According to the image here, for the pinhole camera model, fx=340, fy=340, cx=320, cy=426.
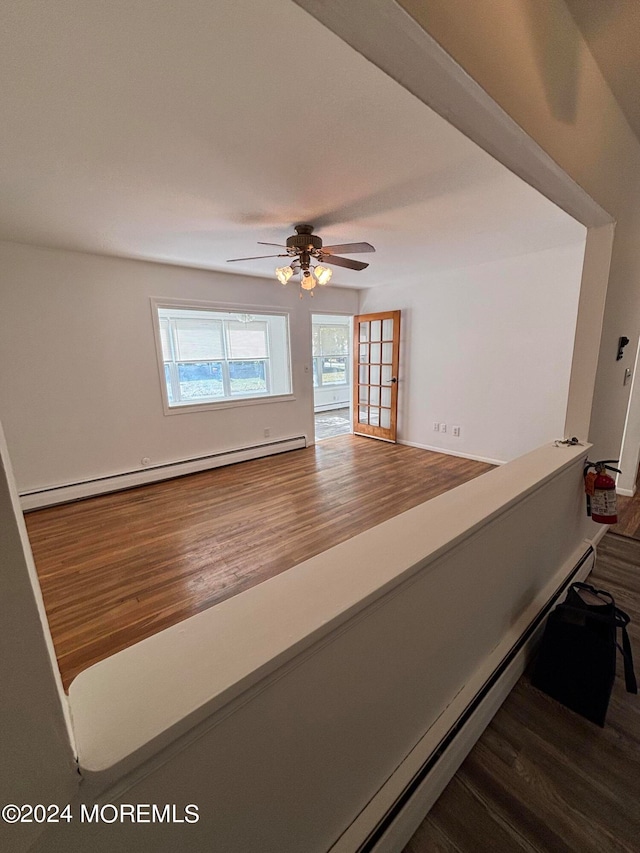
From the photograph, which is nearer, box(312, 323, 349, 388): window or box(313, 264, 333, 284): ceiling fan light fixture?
box(313, 264, 333, 284): ceiling fan light fixture

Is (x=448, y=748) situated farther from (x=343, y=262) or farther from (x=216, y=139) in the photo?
(x=343, y=262)

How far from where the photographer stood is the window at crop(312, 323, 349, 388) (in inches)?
305

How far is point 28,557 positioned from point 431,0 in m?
1.20

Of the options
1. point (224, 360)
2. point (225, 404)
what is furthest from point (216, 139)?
point (224, 360)

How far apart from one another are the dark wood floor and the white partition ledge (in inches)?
35.6

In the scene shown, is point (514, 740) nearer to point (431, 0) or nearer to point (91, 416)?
point (431, 0)

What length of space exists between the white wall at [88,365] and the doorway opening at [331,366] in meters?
3.48

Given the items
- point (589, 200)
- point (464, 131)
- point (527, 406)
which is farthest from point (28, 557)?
point (527, 406)

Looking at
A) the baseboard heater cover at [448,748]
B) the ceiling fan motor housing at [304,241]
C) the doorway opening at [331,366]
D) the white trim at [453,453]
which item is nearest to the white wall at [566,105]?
the baseboard heater cover at [448,748]

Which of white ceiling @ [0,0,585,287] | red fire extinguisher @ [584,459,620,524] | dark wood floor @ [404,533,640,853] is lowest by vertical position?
dark wood floor @ [404,533,640,853]

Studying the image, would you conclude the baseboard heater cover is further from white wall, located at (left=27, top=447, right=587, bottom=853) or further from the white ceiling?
the white ceiling

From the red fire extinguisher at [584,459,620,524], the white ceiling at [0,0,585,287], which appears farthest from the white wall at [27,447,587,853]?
the white ceiling at [0,0,585,287]

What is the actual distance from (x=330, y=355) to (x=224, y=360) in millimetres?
3766

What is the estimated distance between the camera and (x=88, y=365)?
3377 mm
